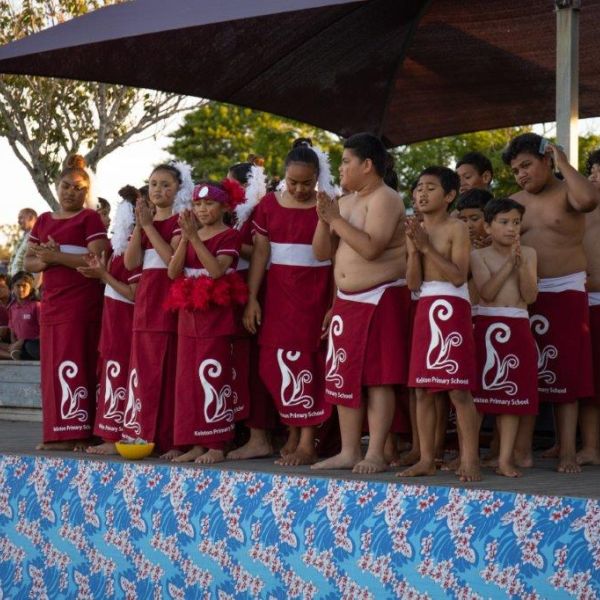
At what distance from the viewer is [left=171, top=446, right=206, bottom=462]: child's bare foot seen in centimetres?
588

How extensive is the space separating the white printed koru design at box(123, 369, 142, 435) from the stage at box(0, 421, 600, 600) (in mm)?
296

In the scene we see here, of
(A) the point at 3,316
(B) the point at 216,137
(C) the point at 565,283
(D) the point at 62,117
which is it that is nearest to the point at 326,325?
(C) the point at 565,283

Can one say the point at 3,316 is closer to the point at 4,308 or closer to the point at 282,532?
the point at 4,308

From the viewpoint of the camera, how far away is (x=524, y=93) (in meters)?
8.77

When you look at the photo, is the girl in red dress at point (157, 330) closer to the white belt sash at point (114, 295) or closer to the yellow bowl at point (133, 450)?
the yellow bowl at point (133, 450)

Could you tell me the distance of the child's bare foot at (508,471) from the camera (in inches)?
203

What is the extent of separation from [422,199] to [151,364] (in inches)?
67.2

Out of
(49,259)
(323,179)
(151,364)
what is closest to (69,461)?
(151,364)

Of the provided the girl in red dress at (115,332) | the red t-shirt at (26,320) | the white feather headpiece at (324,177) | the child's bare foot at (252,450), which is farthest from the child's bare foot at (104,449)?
the red t-shirt at (26,320)

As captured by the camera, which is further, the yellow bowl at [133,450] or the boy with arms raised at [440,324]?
the yellow bowl at [133,450]

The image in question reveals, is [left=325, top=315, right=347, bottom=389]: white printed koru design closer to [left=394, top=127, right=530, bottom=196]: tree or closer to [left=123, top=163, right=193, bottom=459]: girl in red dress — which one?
[left=123, top=163, right=193, bottom=459]: girl in red dress

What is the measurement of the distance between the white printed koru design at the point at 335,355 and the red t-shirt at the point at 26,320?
5.16m

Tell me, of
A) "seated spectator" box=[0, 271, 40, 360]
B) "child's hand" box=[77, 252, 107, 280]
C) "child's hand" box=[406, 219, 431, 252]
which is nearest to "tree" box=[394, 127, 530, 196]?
"seated spectator" box=[0, 271, 40, 360]

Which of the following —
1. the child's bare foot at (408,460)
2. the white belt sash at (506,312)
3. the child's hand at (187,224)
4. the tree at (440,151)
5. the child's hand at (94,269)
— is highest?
the tree at (440,151)
